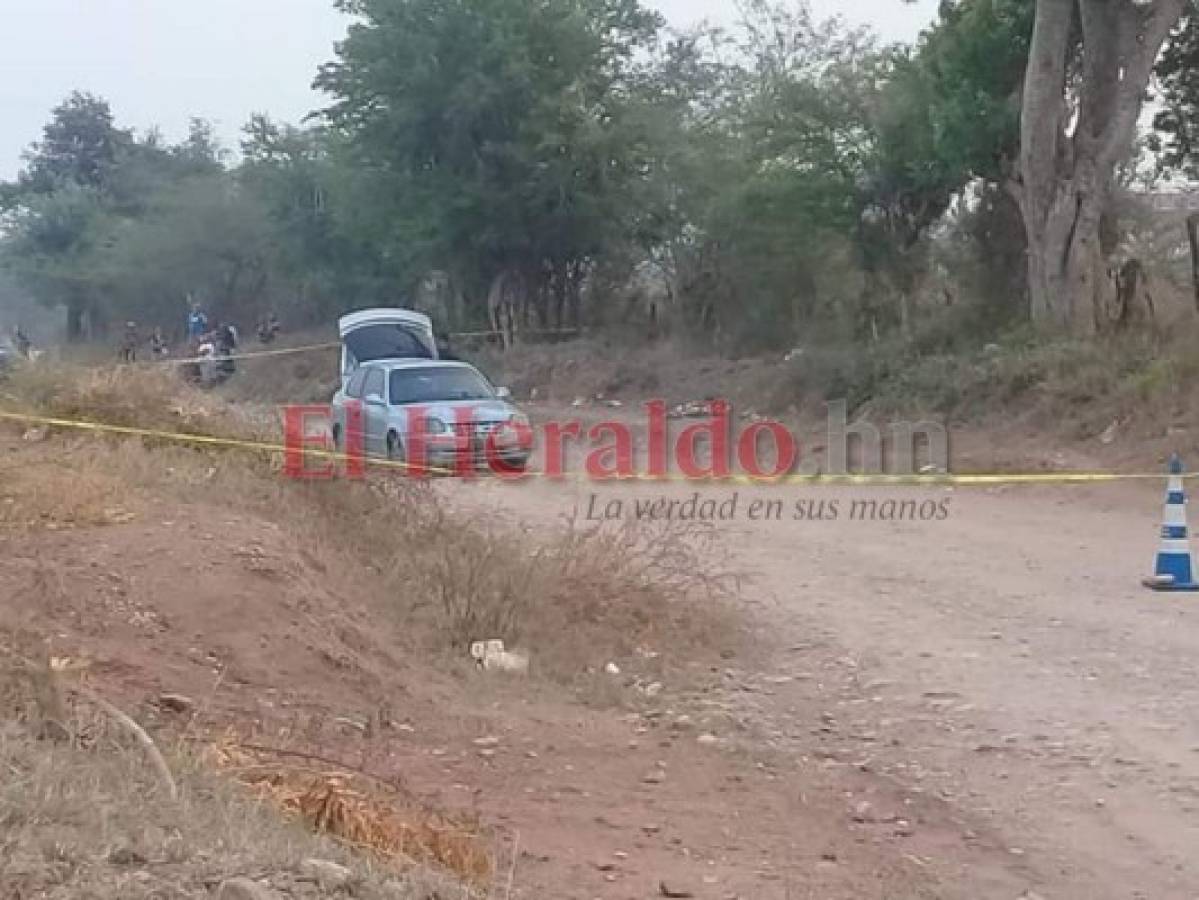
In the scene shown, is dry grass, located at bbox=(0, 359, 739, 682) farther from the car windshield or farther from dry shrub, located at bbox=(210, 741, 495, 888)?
the car windshield

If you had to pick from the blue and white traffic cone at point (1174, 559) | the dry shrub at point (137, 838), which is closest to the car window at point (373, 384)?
the blue and white traffic cone at point (1174, 559)

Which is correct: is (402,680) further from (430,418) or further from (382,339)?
(382,339)

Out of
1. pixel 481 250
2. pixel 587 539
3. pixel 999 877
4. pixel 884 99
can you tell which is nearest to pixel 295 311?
pixel 481 250

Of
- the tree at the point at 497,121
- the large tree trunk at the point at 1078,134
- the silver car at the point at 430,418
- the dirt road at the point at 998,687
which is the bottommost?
the dirt road at the point at 998,687

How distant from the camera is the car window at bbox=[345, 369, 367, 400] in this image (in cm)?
2063

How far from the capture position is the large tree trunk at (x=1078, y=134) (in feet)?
66.7

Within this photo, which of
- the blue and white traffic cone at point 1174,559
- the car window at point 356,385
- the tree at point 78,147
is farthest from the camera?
the tree at point 78,147

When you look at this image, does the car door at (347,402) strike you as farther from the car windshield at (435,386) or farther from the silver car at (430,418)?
the car windshield at (435,386)

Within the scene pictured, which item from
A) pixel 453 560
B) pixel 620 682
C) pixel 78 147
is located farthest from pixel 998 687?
pixel 78 147

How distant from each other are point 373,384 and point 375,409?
1.92 feet

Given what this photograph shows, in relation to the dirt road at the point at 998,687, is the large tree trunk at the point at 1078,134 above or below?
above

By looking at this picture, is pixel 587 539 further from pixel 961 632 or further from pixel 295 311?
pixel 295 311

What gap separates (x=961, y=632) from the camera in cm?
966

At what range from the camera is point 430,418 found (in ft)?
61.4
